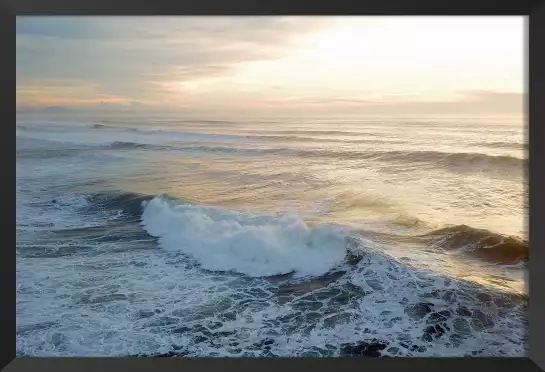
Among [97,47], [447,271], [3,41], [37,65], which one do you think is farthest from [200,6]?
[447,271]

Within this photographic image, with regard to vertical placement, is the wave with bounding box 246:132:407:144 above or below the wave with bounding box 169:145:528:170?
above

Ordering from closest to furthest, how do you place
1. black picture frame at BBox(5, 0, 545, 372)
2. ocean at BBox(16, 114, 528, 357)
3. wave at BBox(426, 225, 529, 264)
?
1. black picture frame at BBox(5, 0, 545, 372)
2. ocean at BBox(16, 114, 528, 357)
3. wave at BBox(426, 225, 529, 264)

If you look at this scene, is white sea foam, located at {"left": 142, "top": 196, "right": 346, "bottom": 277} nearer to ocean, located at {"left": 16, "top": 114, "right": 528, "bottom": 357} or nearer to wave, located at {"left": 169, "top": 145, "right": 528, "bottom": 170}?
ocean, located at {"left": 16, "top": 114, "right": 528, "bottom": 357}

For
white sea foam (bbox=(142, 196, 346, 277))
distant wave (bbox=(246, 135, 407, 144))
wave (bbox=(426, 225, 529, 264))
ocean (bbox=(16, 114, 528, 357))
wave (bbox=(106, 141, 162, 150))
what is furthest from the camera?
wave (bbox=(106, 141, 162, 150))

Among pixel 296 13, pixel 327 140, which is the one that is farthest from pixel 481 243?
pixel 296 13

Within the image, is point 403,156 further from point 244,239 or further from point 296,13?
point 296,13

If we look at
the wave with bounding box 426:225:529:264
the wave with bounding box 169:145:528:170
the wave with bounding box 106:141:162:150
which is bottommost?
the wave with bounding box 426:225:529:264

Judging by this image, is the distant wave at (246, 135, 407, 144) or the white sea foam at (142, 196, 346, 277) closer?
the white sea foam at (142, 196, 346, 277)

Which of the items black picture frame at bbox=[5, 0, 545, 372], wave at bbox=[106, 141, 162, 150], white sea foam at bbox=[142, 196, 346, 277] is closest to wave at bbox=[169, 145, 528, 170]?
wave at bbox=[106, 141, 162, 150]

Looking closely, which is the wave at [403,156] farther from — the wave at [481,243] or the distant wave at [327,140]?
the wave at [481,243]

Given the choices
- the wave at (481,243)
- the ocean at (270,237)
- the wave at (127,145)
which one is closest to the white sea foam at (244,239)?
the ocean at (270,237)
